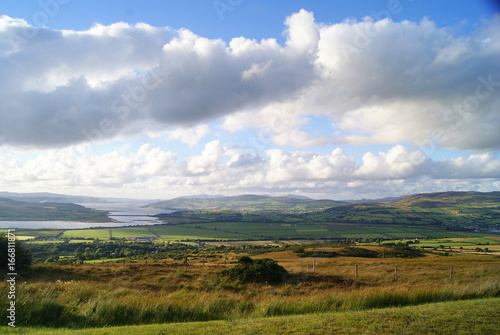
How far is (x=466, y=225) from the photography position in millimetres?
140125

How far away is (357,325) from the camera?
738cm

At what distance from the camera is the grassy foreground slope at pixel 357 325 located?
693cm

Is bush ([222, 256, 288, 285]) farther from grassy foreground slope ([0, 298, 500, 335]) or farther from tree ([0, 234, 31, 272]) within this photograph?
tree ([0, 234, 31, 272])

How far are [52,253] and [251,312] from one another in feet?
245

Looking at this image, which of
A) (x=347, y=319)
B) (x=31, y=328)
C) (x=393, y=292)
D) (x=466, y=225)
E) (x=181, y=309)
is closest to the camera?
(x=31, y=328)

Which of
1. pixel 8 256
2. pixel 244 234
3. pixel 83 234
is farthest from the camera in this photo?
pixel 244 234

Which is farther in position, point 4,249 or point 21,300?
point 4,249

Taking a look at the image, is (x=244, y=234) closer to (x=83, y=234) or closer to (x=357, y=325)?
(x=83, y=234)

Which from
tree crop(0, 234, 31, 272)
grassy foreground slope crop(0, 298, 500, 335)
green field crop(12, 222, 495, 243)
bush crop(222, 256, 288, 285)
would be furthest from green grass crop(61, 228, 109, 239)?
grassy foreground slope crop(0, 298, 500, 335)

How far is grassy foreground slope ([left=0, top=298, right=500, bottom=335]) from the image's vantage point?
22.7ft

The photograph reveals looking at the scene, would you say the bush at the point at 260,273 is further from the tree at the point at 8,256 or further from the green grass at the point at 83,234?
the green grass at the point at 83,234

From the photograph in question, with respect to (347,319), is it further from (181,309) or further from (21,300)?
(21,300)

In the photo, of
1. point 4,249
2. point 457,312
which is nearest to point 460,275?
point 457,312

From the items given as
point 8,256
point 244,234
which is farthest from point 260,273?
point 244,234
